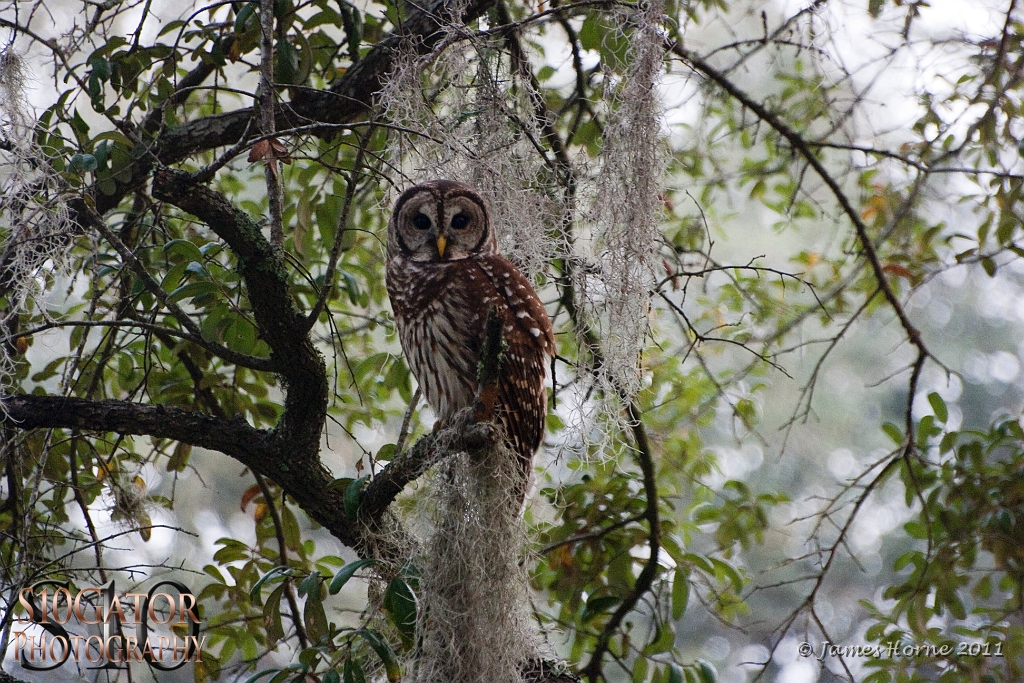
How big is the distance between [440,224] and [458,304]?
0.24 metres

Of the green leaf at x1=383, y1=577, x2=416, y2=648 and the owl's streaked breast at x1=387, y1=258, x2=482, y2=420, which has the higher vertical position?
the owl's streaked breast at x1=387, y1=258, x2=482, y2=420

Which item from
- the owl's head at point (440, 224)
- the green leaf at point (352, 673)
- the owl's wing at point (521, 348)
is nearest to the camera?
the green leaf at point (352, 673)

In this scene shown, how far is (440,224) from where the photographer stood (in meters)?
2.58

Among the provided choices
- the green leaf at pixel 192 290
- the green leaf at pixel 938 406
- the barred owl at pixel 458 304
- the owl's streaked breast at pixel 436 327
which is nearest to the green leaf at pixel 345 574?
the barred owl at pixel 458 304

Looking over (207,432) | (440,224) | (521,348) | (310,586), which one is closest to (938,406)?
(521,348)

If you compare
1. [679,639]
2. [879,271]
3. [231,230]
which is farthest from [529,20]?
[679,639]

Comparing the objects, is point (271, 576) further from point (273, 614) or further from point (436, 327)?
point (436, 327)

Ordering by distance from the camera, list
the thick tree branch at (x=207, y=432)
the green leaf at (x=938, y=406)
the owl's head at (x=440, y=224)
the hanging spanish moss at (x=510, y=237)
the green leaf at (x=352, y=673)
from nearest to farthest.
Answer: the green leaf at (x=352, y=673) < the hanging spanish moss at (x=510, y=237) < the thick tree branch at (x=207, y=432) < the owl's head at (x=440, y=224) < the green leaf at (x=938, y=406)

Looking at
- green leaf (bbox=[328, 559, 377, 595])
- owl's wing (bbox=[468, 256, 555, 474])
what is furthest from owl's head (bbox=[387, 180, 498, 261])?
green leaf (bbox=[328, 559, 377, 595])

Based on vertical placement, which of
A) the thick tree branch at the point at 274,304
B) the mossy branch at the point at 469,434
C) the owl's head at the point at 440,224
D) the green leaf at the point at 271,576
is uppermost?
the owl's head at the point at 440,224

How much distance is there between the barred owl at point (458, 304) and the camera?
98.0 inches

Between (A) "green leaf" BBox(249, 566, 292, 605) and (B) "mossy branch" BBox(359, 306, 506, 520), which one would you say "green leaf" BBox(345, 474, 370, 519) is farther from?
(A) "green leaf" BBox(249, 566, 292, 605)

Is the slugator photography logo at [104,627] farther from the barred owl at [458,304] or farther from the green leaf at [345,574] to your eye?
the barred owl at [458,304]

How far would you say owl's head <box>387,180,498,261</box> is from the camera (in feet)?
8.40
